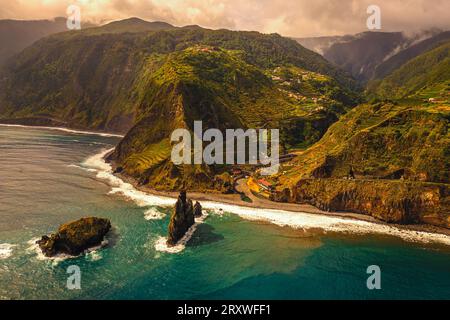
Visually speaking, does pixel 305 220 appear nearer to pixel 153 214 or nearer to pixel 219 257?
pixel 219 257

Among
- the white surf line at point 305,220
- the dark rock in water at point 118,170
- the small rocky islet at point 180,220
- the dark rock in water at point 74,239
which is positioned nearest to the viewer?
the dark rock in water at point 74,239

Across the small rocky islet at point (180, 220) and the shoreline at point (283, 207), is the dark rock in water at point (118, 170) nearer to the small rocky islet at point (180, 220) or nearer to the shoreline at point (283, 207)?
the shoreline at point (283, 207)

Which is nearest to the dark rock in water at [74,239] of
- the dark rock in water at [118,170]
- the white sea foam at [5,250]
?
the white sea foam at [5,250]

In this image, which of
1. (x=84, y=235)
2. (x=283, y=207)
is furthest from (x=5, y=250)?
(x=283, y=207)
